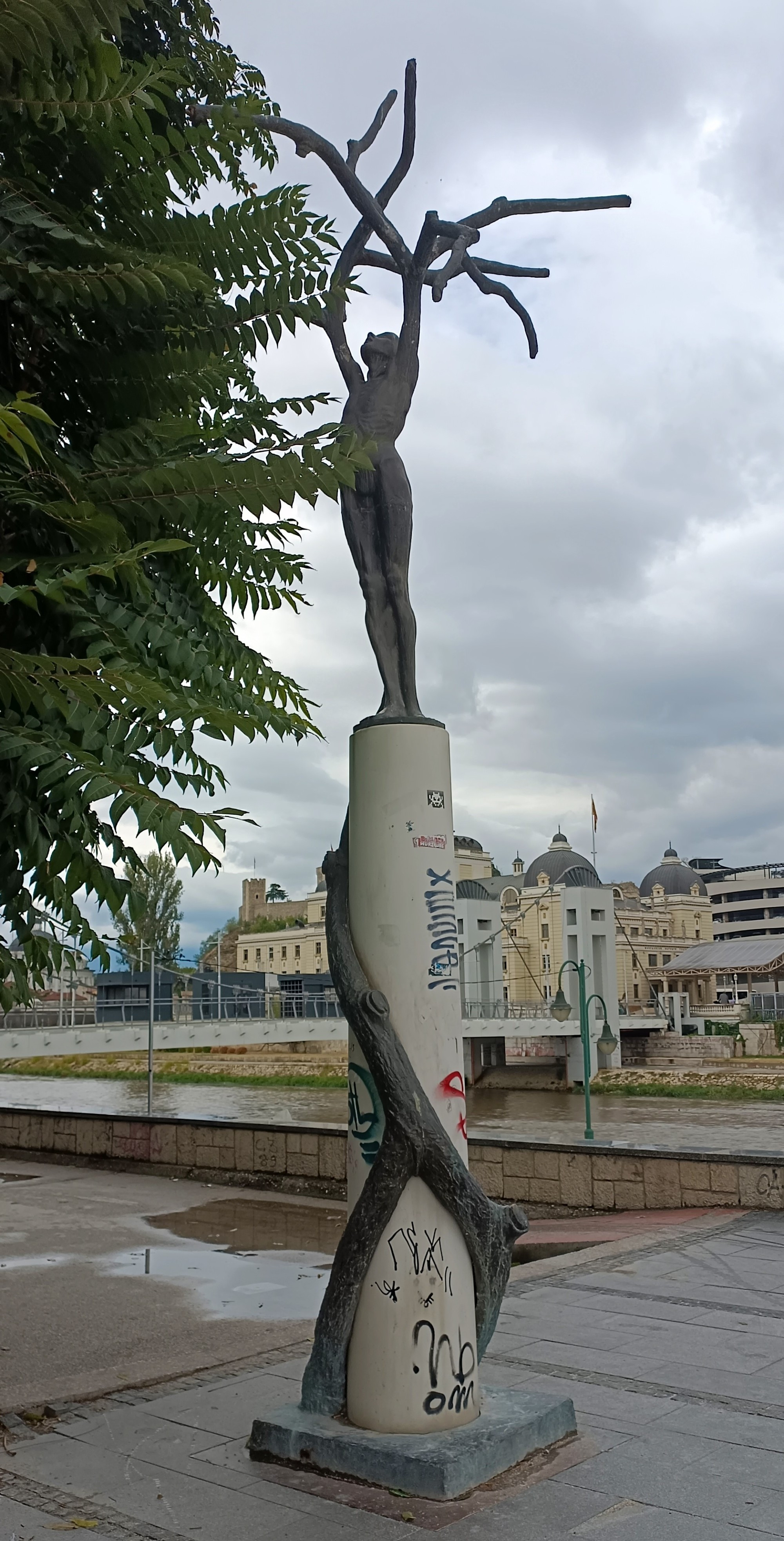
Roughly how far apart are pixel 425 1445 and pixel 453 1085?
141cm

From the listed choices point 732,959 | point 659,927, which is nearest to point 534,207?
point 732,959

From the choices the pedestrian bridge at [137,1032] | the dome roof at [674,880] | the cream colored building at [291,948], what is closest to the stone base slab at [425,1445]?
the pedestrian bridge at [137,1032]

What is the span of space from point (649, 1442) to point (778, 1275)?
3.86 meters

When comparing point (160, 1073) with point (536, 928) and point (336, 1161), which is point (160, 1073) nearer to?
point (536, 928)

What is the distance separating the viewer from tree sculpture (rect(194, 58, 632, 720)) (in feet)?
20.1

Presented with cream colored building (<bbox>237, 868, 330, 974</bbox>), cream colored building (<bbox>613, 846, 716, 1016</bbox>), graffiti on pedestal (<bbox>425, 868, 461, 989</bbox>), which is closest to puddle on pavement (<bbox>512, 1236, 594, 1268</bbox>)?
graffiti on pedestal (<bbox>425, 868, 461, 989</bbox>)

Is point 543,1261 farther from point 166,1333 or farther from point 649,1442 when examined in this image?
point 649,1442

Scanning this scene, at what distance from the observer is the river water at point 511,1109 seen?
32781 mm

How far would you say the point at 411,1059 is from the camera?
5.36 meters

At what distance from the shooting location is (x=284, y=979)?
84500 mm

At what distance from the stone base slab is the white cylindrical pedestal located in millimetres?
134

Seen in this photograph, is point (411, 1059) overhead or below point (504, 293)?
below

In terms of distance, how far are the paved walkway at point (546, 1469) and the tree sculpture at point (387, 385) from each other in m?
3.33

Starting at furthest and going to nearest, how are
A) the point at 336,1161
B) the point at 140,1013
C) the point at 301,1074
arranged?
the point at 301,1074 < the point at 140,1013 < the point at 336,1161
